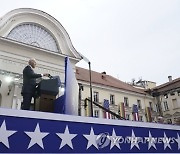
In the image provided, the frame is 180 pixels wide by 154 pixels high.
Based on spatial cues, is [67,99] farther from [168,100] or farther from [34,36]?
[168,100]

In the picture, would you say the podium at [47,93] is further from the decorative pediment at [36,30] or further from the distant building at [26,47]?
the decorative pediment at [36,30]

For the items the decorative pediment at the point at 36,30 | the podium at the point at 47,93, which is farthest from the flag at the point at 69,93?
the decorative pediment at the point at 36,30

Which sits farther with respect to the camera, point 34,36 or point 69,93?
point 34,36

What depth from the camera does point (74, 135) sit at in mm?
3650

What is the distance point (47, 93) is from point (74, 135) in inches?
45.4

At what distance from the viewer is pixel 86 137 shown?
3.77 meters

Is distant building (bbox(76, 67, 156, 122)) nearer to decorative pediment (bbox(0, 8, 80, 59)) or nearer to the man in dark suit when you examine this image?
decorative pediment (bbox(0, 8, 80, 59))

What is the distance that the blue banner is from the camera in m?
3.15

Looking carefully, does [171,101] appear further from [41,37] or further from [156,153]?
[156,153]

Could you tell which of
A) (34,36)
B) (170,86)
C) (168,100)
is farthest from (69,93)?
(170,86)

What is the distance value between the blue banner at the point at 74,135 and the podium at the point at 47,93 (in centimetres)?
86

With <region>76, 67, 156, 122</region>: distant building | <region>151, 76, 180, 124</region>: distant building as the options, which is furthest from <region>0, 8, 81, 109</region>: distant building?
<region>151, 76, 180, 124</region>: distant building

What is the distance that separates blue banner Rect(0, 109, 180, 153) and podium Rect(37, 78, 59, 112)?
2.82 feet

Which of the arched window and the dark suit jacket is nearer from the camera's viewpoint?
the dark suit jacket
